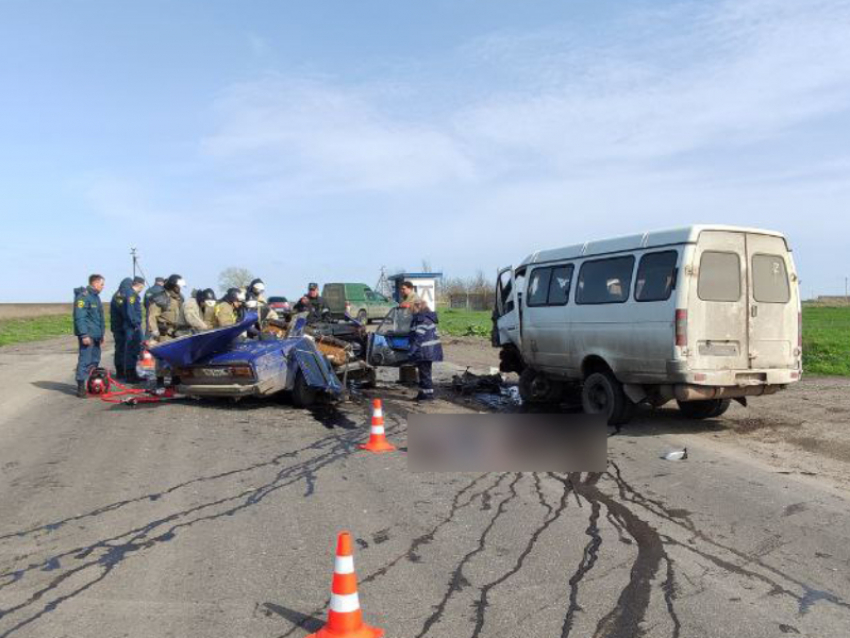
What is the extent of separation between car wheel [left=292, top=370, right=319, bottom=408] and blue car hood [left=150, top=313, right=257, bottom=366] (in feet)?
3.36

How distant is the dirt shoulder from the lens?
6.86 m

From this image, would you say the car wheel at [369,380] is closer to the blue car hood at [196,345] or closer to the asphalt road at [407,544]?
the blue car hood at [196,345]

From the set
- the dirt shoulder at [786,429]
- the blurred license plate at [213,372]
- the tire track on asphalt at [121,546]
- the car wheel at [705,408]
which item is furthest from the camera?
the blurred license plate at [213,372]

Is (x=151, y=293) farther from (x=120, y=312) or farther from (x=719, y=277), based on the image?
(x=719, y=277)

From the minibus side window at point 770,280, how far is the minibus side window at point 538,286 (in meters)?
2.72

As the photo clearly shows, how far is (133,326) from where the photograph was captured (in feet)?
41.5

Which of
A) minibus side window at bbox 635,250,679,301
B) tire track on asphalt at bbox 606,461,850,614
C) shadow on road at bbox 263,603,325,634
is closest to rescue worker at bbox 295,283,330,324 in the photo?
minibus side window at bbox 635,250,679,301

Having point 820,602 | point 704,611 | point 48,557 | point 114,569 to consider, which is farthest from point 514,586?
point 48,557

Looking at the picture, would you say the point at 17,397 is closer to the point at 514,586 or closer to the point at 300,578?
the point at 300,578

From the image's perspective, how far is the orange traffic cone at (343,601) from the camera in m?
3.08

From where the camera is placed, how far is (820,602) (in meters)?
3.68

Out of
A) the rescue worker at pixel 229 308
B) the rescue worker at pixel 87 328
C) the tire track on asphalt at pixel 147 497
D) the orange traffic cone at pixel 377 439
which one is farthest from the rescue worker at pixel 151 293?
the orange traffic cone at pixel 377 439

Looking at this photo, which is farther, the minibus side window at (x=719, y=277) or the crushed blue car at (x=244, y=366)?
the crushed blue car at (x=244, y=366)

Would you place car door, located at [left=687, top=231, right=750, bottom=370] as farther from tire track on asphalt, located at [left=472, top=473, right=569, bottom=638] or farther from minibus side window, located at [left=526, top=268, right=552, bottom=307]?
tire track on asphalt, located at [left=472, top=473, right=569, bottom=638]
